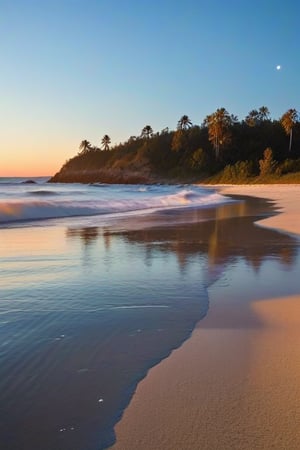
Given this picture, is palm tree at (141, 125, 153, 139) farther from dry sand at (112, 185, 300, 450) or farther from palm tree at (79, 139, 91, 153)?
dry sand at (112, 185, 300, 450)

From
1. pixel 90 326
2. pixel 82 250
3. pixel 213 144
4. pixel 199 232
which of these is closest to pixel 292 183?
pixel 213 144

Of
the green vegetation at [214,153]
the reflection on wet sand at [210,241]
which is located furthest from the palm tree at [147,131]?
the reflection on wet sand at [210,241]

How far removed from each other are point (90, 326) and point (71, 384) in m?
1.16

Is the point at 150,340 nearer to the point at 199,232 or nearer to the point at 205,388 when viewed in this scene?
the point at 205,388

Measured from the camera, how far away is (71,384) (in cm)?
281

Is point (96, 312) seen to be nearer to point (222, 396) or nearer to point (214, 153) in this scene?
point (222, 396)

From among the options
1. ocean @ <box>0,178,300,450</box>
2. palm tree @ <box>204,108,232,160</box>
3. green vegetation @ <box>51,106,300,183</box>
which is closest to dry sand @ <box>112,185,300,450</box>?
Result: ocean @ <box>0,178,300,450</box>

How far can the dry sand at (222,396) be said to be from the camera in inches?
A: 86.1

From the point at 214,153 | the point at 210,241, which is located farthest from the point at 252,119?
the point at 210,241

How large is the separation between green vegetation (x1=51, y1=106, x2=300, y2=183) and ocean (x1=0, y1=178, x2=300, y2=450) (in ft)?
198

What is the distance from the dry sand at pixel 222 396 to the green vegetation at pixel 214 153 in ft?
213

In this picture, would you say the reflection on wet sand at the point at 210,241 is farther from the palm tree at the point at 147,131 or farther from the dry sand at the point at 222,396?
the palm tree at the point at 147,131

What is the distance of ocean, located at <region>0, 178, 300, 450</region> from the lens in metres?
2.47

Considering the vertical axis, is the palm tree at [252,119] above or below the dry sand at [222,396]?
above
